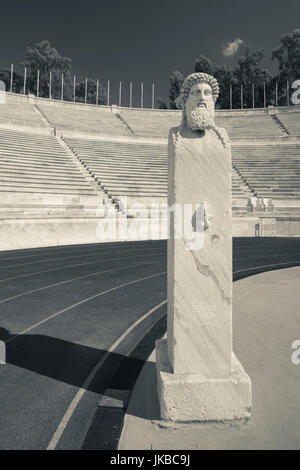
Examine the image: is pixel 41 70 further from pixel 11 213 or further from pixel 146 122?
pixel 11 213

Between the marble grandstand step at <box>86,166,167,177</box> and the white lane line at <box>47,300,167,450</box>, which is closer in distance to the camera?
the white lane line at <box>47,300,167,450</box>

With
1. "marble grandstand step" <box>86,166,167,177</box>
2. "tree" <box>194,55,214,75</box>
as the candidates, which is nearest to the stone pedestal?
"marble grandstand step" <box>86,166,167,177</box>

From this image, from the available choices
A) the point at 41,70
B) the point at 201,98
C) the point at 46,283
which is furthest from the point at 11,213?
the point at 41,70

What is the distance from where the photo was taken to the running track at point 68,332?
3.50 m

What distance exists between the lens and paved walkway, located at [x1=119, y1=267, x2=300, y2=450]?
9.80 ft

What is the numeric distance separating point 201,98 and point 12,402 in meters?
3.99

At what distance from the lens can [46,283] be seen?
Answer: 9836 mm

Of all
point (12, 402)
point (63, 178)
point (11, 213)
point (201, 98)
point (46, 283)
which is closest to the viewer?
point (201, 98)

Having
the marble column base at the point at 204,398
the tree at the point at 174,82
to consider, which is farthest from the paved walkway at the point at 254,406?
the tree at the point at 174,82

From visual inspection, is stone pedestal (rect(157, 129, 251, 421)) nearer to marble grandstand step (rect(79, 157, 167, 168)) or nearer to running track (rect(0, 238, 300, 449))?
running track (rect(0, 238, 300, 449))

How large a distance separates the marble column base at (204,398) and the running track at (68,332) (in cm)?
91

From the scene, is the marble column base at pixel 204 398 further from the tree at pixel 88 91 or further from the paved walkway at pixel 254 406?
the tree at pixel 88 91

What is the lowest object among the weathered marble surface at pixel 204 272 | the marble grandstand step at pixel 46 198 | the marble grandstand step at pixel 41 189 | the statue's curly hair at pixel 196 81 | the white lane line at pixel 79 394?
the white lane line at pixel 79 394

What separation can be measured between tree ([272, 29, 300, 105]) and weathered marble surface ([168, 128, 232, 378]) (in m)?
55.5
